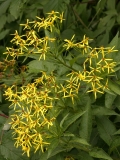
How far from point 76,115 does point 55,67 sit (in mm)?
313

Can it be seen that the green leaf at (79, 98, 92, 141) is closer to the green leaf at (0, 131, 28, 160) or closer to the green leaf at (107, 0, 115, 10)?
the green leaf at (0, 131, 28, 160)

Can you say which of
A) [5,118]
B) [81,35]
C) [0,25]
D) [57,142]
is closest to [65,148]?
[57,142]

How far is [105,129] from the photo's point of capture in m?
2.14

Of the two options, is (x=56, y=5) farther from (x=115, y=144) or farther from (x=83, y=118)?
(x=115, y=144)

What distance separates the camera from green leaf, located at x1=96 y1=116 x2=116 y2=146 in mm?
2139

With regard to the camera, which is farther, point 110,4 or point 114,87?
point 110,4

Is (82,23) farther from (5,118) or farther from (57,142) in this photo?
(57,142)

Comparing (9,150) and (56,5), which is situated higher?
(56,5)

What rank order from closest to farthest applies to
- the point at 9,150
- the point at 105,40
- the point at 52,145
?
the point at 52,145
the point at 9,150
the point at 105,40

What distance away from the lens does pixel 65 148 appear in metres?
1.98

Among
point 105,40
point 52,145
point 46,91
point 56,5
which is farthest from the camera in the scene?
point 105,40

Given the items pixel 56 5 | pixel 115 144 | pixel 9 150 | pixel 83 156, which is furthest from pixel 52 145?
pixel 56 5

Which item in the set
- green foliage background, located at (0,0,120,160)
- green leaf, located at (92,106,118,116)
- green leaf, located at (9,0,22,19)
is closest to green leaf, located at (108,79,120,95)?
green foliage background, located at (0,0,120,160)

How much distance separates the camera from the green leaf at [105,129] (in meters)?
2.14
